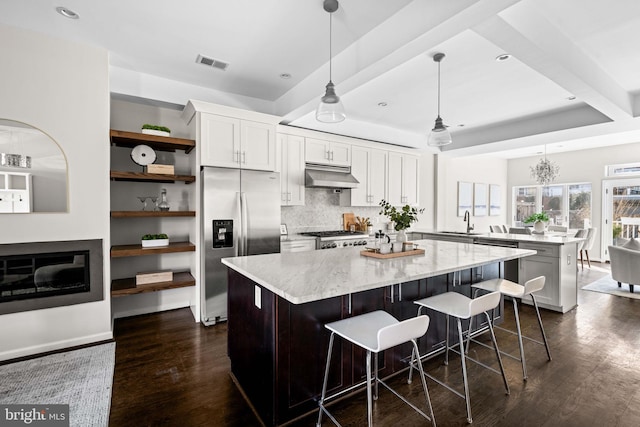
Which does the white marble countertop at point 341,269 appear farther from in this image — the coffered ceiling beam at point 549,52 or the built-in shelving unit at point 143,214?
the coffered ceiling beam at point 549,52

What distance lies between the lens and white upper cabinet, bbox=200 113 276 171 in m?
3.51

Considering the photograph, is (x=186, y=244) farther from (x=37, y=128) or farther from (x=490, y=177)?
(x=490, y=177)

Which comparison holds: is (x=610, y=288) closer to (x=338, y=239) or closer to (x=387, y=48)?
(x=338, y=239)

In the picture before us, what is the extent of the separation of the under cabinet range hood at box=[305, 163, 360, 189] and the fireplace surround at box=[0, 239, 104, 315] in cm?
274

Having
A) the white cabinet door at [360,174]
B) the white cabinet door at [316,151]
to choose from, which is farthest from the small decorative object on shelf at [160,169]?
the white cabinet door at [360,174]

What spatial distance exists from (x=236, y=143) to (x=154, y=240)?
1.47 metres

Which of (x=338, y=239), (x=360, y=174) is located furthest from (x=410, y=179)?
(x=338, y=239)

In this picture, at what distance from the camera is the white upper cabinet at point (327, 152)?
4.83 metres

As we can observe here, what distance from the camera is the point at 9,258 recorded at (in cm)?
261

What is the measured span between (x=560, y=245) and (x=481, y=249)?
1497 millimetres

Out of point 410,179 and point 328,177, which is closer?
point 328,177

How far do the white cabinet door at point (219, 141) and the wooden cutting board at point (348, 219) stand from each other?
7.92 feet

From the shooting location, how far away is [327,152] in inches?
197

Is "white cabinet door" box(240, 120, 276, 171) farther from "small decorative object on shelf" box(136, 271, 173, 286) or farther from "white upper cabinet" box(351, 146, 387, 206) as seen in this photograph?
"white upper cabinet" box(351, 146, 387, 206)
